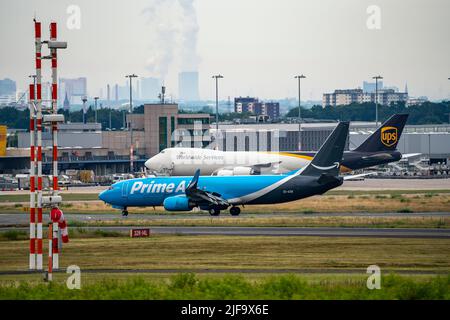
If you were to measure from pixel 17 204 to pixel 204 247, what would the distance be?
46117 millimetres

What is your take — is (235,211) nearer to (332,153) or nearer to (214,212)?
(214,212)

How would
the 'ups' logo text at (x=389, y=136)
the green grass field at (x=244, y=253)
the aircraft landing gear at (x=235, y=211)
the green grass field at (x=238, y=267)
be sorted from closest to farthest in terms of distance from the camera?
the green grass field at (x=238, y=267) → the green grass field at (x=244, y=253) → the aircraft landing gear at (x=235, y=211) → the 'ups' logo text at (x=389, y=136)

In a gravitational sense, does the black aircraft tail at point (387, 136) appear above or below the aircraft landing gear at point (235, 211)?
above

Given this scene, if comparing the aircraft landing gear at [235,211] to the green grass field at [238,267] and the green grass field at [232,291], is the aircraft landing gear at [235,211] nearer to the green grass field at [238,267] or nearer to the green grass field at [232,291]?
the green grass field at [238,267]

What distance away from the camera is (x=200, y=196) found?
73938 millimetres

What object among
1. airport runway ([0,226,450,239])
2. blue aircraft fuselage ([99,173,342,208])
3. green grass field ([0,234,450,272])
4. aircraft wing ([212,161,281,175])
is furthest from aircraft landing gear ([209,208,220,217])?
aircraft wing ([212,161,281,175])

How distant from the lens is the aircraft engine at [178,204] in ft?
246

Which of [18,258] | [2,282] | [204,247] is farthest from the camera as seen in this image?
[204,247]

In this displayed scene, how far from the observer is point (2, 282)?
36219 mm

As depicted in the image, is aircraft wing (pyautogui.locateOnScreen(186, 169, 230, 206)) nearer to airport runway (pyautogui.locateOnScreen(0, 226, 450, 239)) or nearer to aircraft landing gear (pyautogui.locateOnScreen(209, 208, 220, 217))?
aircraft landing gear (pyautogui.locateOnScreen(209, 208, 220, 217))

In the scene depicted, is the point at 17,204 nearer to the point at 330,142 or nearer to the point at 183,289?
the point at 330,142

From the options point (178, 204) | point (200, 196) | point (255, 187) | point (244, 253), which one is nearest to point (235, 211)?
point (255, 187)

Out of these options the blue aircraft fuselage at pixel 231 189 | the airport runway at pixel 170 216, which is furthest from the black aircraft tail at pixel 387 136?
the airport runway at pixel 170 216
